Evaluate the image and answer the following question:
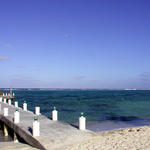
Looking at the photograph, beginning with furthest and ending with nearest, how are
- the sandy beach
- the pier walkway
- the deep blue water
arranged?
1. the deep blue water
2. the pier walkway
3. the sandy beach

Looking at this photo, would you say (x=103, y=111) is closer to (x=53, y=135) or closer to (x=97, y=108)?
(x=97, y=108)

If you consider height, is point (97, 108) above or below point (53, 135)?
below

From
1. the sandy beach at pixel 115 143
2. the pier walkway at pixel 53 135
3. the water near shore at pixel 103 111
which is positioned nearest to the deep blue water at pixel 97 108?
the water near shore at pixel 103 111

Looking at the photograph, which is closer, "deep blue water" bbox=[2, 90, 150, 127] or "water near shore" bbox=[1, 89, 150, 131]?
"water near shore" bbox=[1, 89, 150, 131]

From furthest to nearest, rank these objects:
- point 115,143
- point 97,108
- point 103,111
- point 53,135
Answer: point 97,108 → point 103,111 → point 53,135 → point 115,143

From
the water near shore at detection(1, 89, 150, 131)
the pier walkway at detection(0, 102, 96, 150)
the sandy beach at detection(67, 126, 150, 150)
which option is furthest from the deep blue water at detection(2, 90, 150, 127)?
the sandy beach at detection(67, 126, 150, 150)

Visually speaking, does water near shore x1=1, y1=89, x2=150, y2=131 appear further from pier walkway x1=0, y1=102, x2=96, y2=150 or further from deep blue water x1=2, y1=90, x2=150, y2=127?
pier walkway x1=0, y1=102, x2=96, y2=150

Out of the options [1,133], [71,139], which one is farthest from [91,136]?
[1,133]

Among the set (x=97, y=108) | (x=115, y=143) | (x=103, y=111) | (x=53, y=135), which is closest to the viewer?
(x=115, y=143)

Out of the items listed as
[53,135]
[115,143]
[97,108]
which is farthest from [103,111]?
[115,143]

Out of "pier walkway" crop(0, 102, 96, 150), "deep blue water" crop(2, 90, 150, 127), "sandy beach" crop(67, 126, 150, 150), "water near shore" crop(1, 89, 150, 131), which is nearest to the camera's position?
"sandy beach" crop(67, 126, 150, 150)

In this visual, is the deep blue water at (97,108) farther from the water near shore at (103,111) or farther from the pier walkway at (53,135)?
the pier walkway at (53,135)

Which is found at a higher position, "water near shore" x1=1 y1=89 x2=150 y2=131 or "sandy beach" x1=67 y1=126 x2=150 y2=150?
"sandy beach" x1=67 y1=126 x2=150 y2=150

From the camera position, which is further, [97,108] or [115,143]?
[97,108]
